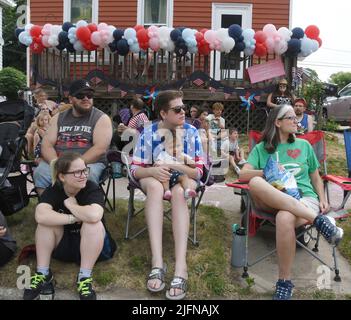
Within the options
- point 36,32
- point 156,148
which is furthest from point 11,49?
point 156,148

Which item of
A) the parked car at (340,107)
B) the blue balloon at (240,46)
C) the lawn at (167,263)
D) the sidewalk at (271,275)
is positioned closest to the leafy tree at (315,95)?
the blue balloon at (240,46)

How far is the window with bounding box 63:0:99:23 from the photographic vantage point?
12.8 metres

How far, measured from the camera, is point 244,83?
31.8 feet

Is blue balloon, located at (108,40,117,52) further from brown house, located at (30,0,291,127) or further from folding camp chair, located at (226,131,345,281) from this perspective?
folding camp chair, located at (226,131,345,281)

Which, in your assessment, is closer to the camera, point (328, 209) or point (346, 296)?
point (346, 296)

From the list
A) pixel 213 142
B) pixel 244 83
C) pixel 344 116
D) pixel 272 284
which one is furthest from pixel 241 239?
pixel 344 116

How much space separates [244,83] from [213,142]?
3257 millimetres

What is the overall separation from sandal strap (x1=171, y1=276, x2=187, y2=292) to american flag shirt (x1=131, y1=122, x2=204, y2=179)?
93 cm

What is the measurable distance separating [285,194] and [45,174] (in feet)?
6.53

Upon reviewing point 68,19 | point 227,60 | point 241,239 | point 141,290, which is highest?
point 68,19

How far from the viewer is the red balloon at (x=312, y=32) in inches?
353

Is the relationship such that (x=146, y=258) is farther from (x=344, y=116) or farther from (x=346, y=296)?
(x=344, y=116)

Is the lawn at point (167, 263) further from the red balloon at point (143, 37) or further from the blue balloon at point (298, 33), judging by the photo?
the blue balloon at point (298, 33)

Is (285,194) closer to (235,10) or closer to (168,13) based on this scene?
(235,10)
